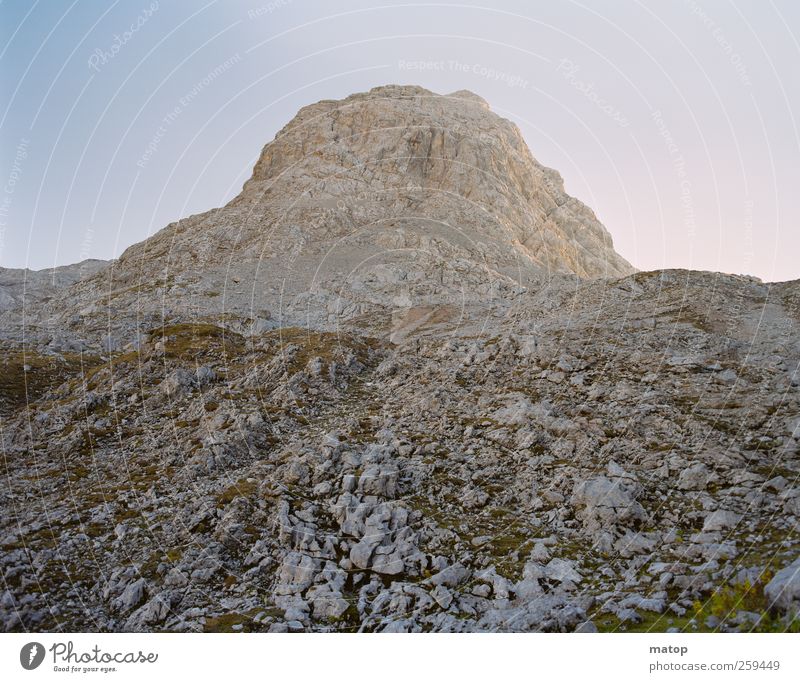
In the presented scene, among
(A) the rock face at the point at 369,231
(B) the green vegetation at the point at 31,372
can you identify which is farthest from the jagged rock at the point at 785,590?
(A) the rock face at the point at 369,231

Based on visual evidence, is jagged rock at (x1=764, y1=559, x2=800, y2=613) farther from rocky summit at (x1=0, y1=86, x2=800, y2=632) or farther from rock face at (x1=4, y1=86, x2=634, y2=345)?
rock face at (x1=4, y1=86, x2=634, y2=345)

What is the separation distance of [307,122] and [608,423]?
145m

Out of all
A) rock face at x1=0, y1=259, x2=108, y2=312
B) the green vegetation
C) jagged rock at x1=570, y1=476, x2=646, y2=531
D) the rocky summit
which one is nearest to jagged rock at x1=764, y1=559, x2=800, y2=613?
the rocky summit

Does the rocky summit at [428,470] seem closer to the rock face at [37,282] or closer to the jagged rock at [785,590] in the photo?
the jagged rock at [785,590]

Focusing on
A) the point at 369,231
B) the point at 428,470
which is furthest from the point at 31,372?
the point at 369,231

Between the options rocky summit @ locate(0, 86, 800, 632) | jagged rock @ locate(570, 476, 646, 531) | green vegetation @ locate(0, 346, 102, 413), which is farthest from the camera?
green vegetation @ locate(0, 346, 102, 413)

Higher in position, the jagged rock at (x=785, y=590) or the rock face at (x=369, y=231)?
the rock face at (x=369, y=231)

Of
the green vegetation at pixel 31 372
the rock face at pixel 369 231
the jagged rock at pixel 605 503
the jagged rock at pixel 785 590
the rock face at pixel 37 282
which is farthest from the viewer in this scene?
the rock face at pixel 37 282

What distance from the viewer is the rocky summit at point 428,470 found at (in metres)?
15.2

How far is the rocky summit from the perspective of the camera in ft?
49.9

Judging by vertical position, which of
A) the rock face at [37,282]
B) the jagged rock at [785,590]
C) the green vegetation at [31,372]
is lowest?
the jagged rock at [785,590]
